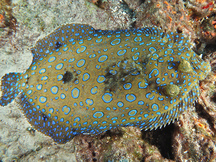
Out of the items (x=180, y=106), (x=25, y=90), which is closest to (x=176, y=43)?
(x=180, y=106)

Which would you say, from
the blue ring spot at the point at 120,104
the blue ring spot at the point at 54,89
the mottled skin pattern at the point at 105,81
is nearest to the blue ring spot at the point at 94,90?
the mottled skin pattern at the point at 105,81

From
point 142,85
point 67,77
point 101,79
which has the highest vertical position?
point 142,85

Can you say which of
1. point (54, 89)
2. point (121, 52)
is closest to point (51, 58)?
point (54, 89)

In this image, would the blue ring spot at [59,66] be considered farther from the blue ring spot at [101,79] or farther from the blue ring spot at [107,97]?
the blue ring spot at [107,97]

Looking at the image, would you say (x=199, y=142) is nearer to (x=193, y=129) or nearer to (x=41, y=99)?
(x=193, y=129)

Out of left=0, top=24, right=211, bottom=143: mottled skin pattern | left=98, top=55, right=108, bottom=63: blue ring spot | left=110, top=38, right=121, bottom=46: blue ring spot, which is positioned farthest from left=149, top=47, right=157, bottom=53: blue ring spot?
left=98, top=55, right=108, bottom=63: blue ring spot

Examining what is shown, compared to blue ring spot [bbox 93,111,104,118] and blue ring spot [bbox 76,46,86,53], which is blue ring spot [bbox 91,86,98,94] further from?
blue ring spot [bbox 76,46,86,53]

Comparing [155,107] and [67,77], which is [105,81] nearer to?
[67,77]

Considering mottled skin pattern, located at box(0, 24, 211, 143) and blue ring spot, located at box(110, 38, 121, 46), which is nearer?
mottled skin pattern, located at box(0, 24, 211, 143)
